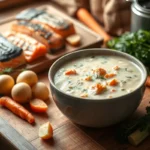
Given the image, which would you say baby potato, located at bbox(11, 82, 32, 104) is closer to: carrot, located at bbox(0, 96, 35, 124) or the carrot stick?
carrot, located at bbox(0, 96, 35, 124)

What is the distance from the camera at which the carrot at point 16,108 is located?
52.3 inches

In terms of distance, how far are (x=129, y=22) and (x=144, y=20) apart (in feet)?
0.74

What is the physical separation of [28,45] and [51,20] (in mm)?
188

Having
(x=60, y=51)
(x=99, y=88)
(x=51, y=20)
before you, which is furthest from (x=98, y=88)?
(x=51, y=20)

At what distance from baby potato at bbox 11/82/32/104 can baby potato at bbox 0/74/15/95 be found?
0.04 m

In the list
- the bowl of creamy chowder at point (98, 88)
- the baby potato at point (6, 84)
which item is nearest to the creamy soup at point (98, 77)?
the bowl of creamy chowder at point (98, 88)

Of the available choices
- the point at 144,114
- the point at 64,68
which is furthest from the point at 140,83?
the point at 64,68

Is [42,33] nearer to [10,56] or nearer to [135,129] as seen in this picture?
[10,56]

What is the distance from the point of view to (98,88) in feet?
3.99

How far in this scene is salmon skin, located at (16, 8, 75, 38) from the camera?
5.74 feet

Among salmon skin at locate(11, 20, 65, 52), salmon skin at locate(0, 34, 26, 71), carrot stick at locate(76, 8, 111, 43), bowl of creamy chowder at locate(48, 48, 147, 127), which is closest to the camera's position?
bowl of creamy chowder at locate(48, 48, 147, 127)

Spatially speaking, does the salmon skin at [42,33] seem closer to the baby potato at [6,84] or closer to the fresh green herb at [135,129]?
the baby potato at [6,84]

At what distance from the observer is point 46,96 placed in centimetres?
143

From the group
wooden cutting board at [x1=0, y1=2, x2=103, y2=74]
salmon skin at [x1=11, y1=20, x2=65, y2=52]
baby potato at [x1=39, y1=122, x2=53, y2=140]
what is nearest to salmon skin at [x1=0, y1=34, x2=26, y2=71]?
wooden cutting board at [x1=0, y1=2, x2=103, y2=74]
